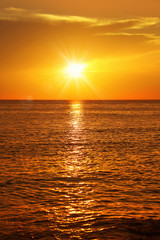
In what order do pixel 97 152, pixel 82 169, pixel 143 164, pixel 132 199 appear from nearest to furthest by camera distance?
pixel 132 199, pixel 82 169, pixel 143 164, pixel 97 152

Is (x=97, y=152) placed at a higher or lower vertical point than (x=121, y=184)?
higher

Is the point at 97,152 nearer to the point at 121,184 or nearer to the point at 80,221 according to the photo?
the point at 121,184

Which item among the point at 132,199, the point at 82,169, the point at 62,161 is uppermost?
A: the point at 62,161

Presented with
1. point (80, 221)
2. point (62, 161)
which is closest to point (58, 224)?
point (80, 221)

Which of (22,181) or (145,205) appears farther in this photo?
(22,181)

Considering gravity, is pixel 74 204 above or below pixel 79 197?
below

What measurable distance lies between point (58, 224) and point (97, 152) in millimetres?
18252

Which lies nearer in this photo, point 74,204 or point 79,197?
point 74,204

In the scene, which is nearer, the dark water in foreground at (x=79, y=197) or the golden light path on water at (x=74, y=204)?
the dark water in foreground at (x=79, y=197)

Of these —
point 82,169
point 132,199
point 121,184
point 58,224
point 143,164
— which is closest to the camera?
point 58,224

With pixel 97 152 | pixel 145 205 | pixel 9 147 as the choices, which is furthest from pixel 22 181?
pixel 9 147

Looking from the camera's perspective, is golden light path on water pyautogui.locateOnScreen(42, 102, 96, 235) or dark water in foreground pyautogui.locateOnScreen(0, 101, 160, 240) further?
golden light path on water pyautogui.locateOnScreen(42, 102, 96, 235)

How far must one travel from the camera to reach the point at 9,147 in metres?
33.0

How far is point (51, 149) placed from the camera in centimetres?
3209
